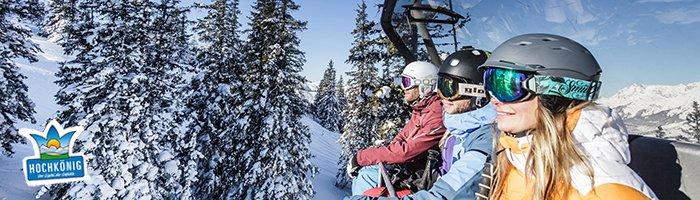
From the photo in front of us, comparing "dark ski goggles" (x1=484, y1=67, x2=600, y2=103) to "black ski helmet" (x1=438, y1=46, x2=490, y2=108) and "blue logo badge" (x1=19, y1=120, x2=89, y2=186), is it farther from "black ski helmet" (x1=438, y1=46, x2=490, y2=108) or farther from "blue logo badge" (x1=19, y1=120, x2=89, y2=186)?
"blue logo badge" (x1=19, y1=120, x2=89, y2=186)

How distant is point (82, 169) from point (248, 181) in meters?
7.44

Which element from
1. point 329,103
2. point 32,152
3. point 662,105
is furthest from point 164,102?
point 329,103

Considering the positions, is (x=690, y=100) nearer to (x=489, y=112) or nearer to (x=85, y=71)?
(x=489, y=112)

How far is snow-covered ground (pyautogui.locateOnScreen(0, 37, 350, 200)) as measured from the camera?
1006 inches

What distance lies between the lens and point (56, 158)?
640 inches

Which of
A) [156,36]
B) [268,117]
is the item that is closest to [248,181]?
[268,117]

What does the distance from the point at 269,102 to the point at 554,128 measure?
19.8 m

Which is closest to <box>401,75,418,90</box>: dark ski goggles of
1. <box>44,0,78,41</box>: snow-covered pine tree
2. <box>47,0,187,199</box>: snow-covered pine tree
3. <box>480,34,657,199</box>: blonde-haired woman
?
<box>480,34,657,199</box>: blonde-haired woman

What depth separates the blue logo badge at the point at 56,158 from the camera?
15258mm

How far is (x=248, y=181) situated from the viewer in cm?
2091

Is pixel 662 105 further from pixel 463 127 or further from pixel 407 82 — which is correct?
pixel 407 82

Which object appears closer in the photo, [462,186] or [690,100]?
[462,186]

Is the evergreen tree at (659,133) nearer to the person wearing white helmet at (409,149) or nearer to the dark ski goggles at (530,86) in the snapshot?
the dark ski goggles at (530,86)

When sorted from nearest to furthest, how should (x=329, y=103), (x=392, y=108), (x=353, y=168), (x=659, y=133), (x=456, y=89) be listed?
(x=659, y=133)
(x=456, y=89)
(x=353, y=168)
(x=392, y=108)
(x=329, y=103)
